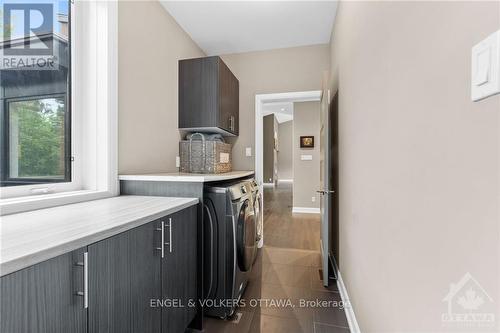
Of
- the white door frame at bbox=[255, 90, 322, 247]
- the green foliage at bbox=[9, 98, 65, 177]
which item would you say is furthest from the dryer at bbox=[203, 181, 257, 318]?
the white door frame at bbox=[255, 90, 322, 247]

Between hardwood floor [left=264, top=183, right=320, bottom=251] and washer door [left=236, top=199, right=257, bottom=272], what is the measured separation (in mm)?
1241

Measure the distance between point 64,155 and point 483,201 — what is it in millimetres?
1999

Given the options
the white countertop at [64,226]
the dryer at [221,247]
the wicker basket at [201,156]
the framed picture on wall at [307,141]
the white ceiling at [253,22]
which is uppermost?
the white ceiling at [253,22]

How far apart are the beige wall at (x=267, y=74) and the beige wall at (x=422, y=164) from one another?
1626 millimetres

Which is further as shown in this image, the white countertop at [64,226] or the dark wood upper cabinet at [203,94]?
the dark wood upper cabinet at [203,94]

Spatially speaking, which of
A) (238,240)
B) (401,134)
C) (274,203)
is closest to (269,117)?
(274,203)

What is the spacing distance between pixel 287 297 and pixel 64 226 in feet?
5.64

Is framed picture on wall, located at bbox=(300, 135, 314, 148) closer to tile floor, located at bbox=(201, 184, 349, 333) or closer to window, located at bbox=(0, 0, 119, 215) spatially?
tile floor, located at bbox=(201, 184, 349, 333)

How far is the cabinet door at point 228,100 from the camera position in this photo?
2.56m

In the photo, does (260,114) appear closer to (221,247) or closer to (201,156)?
(201,156)

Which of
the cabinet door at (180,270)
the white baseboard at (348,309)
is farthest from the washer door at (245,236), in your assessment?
the white baseboard at (348,309)

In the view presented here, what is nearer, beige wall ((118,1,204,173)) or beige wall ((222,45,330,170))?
beige wall ((118,1,204,173))

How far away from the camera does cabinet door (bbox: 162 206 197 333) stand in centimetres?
122

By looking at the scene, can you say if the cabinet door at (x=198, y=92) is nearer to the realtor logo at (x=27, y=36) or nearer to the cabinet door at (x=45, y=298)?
the realtor logo at (x=27, y=36)
